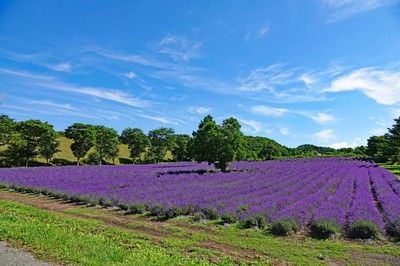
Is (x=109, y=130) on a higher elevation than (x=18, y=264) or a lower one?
higher

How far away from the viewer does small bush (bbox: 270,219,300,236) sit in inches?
569

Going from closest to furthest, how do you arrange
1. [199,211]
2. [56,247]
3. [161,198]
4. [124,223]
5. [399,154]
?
1. [56,247]
2. [124,223]
3. [199,211]
4. [161,198]
5. [399,154]

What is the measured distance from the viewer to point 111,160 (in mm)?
82125

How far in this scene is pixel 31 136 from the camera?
2484 inches

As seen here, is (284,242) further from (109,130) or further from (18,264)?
(109,130)

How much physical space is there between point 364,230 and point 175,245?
6.51m

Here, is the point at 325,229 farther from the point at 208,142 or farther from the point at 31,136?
the point at 31,136

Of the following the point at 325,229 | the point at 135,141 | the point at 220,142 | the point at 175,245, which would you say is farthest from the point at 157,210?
the point at 135,141

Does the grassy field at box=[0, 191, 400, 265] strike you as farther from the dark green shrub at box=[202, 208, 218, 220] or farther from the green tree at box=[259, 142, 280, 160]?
the green tree at box=[259, 142, 280, 160]

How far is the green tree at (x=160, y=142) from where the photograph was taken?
8481 cm

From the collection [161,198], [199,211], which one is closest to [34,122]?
[161,198]

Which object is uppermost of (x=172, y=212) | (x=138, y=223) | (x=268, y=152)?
(x=268, y=152)

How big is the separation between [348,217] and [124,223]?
8805 mm

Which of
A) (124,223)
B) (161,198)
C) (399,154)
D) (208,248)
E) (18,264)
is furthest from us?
(399,154)
